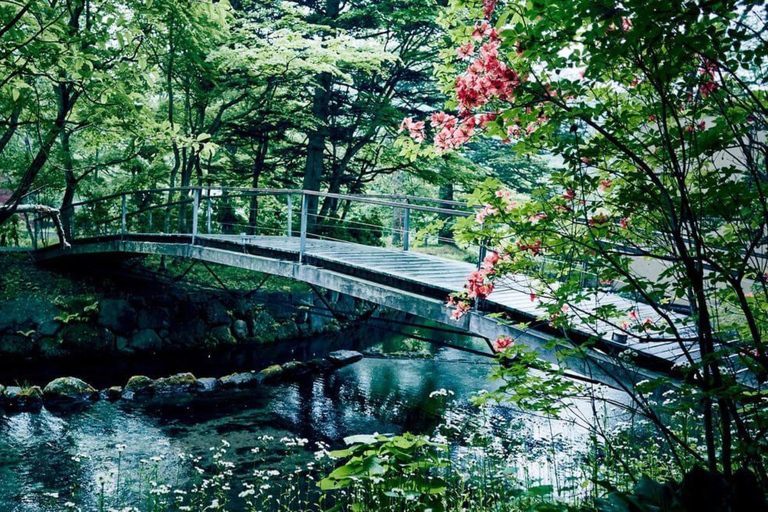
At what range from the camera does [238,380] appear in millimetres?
9273

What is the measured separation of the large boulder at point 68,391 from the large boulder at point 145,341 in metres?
2.96

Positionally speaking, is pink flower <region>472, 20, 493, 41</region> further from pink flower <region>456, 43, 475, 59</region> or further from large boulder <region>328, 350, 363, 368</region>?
large boulder <region>328, 350, 363, 368</region>

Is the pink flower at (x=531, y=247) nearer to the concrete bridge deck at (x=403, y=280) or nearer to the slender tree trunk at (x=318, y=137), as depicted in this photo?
the concrete bridge deck at (x=403, y=280)

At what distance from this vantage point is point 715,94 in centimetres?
235

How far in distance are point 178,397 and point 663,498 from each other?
7.92m

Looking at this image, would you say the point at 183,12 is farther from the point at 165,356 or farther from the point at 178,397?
the point at 165,356

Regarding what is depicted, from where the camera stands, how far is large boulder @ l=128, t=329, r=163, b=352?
446 inches

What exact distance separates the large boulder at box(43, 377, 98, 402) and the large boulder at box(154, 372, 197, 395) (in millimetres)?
926

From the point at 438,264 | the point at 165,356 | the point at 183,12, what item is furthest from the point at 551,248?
the point at 165,356

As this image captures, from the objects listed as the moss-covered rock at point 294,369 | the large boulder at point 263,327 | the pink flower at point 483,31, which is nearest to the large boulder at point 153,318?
the large boulder at point 263,327

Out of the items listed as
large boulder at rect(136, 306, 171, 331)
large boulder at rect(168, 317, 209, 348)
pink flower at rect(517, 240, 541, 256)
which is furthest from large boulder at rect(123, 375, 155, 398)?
pink flower at rect(517, 240, 541, 256)

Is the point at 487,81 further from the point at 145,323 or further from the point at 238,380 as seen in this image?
the point at 145,323

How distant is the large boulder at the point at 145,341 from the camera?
11.3 m

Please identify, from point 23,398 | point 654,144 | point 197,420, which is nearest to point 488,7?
point 654,144
